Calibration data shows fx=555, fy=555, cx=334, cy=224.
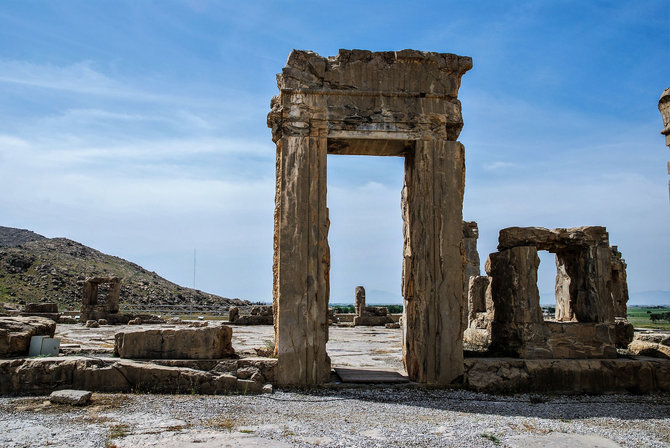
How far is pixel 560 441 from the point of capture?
5.02 meters

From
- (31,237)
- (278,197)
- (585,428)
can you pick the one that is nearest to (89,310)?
(278,197)

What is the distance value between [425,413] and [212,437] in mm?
2386

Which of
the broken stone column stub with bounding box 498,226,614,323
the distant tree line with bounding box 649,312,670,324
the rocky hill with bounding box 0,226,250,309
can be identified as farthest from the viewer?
the distant tree line with bounding box 649,312,670,324

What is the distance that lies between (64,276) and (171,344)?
37.6m

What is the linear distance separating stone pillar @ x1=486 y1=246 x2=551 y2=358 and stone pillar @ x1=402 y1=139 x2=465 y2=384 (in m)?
1.27

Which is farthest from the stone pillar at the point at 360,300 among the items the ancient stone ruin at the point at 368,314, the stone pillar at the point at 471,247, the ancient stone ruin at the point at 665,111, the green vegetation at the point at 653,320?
the ancient stone ruin at the point at 665,111

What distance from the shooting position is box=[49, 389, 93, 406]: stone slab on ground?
5.88m

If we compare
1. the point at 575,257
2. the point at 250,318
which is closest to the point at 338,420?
the point at 575,257

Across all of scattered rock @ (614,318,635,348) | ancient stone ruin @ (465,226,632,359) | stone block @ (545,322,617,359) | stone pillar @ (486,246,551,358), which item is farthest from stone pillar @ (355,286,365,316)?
stone block @ (545,322,617,359)

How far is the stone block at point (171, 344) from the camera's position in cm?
730

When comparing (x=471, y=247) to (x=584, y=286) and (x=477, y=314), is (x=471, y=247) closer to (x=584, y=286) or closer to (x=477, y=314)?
(x=477, y=314)

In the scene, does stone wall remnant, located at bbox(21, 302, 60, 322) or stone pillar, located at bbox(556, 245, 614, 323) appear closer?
stone pillar, located at bbox(556, 245, 614, 323)

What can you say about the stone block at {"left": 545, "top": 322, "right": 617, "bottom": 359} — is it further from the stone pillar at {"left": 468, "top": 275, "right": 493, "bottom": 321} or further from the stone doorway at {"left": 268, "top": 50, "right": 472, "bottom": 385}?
the stone pillar at {"left": 468, "top": 275, "right": 493, "bottom": 321}

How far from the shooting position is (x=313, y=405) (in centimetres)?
632
